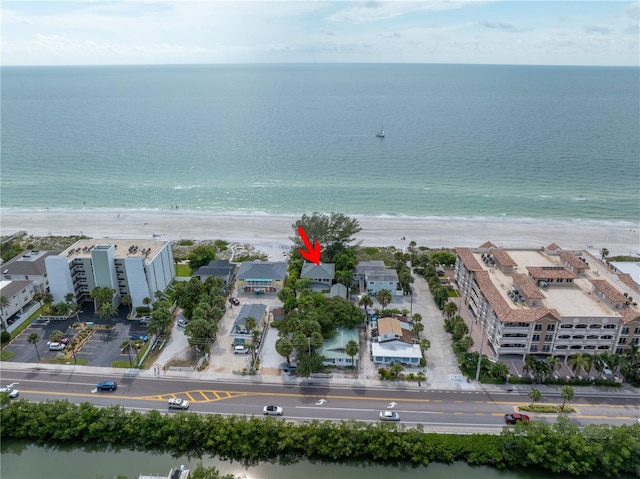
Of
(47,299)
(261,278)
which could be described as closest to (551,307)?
(261,278)

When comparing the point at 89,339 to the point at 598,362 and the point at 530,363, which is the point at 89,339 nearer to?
the point at 530,363

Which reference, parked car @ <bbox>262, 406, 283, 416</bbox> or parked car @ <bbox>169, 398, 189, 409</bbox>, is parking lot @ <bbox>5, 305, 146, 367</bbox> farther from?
parked car @ <bbox>262, 406, 283, 416</bbox>

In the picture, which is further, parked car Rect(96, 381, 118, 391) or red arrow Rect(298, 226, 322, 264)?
red arrow Rect(298, 226, 322, 264)

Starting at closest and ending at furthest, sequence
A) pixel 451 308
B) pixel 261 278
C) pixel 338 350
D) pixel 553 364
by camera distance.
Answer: pixel 553 364
pixel 338 350
pixel 451 308
pixel 261 278

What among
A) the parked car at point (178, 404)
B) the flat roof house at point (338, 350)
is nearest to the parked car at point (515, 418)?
the flat roof house at point (338, 350)

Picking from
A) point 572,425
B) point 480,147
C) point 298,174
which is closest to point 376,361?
point 572,425

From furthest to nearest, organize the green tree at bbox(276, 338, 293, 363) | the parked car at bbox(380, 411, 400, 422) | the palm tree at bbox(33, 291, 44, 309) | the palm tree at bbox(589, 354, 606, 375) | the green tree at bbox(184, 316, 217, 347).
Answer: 1. the palm tree at bbox(33, 291, 44, 309)
2. the green tree at bbox(184, 316, 217, 347)
3. the green tree at bbox(276, 338, 293, 363)
4. the palm tree at bbox(589, 354, 606, 375)
5. the parked car at bbox(380, 411, 400, 422)

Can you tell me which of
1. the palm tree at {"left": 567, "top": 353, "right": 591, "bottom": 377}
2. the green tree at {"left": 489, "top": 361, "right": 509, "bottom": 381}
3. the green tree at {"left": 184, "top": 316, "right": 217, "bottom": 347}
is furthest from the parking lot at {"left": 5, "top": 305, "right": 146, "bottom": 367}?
the palm tree at {"left": 567, "top": 353, "right": 591, "bottom": 377}
